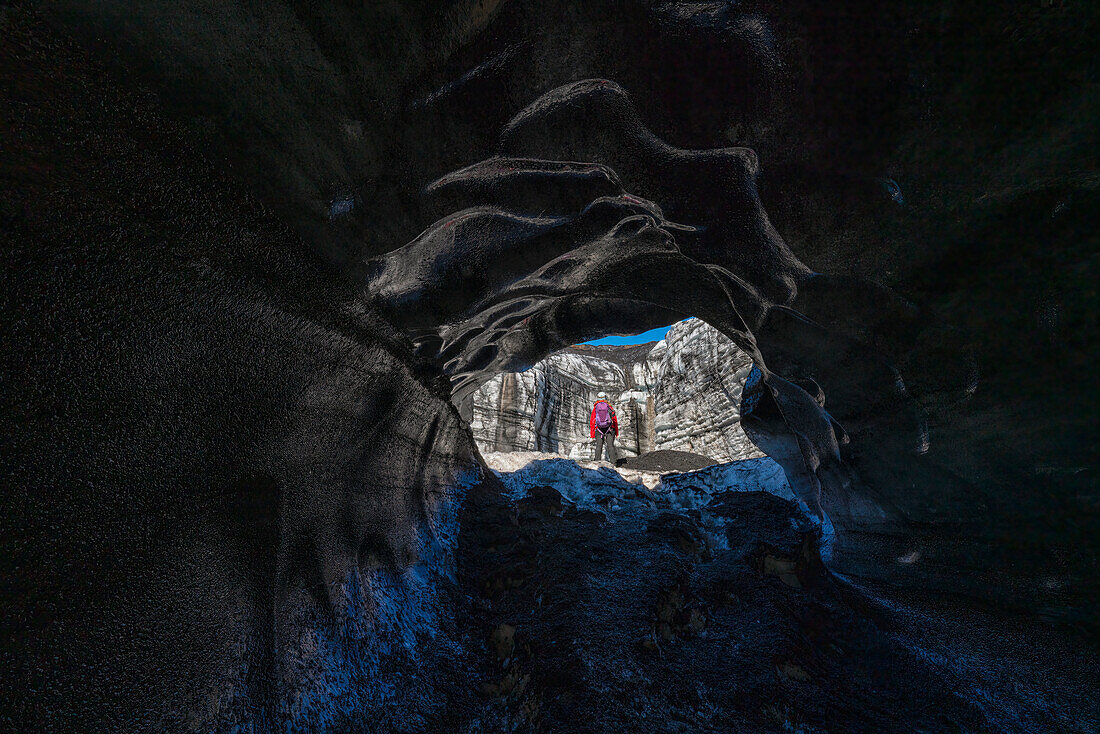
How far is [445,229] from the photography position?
1.89m

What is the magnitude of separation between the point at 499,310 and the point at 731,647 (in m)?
2.51

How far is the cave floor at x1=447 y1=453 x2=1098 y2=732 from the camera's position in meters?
2.06

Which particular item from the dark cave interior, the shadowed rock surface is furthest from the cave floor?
the shadowed rock surface

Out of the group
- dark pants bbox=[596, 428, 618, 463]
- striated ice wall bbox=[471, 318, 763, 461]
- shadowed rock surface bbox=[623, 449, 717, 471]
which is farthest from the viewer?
striated ice wall bbox=[471, 318, 763, 461]

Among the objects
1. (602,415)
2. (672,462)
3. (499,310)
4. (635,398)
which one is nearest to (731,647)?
(499,310)

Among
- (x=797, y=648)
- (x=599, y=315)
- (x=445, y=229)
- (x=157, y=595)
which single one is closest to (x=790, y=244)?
(x=445, y=229)

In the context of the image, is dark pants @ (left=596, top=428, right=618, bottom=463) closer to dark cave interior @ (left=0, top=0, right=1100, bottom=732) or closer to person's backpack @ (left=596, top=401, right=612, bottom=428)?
person's backpack @ (left=596, top=401, right=612, bottom=428)

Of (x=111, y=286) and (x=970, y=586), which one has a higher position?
(x=111, y=286)

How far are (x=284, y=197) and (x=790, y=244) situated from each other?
186 cm

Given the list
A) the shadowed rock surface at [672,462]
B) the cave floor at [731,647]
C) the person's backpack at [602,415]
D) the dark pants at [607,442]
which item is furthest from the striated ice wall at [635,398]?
the cave floor at [731,647]

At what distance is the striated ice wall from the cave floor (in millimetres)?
6059

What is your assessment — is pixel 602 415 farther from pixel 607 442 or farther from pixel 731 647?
pixel 731 647

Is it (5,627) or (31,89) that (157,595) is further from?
(31,89)

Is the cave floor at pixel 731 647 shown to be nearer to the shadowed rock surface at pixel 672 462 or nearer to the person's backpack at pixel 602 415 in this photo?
the shadowed rock surface at pixel 672 462
